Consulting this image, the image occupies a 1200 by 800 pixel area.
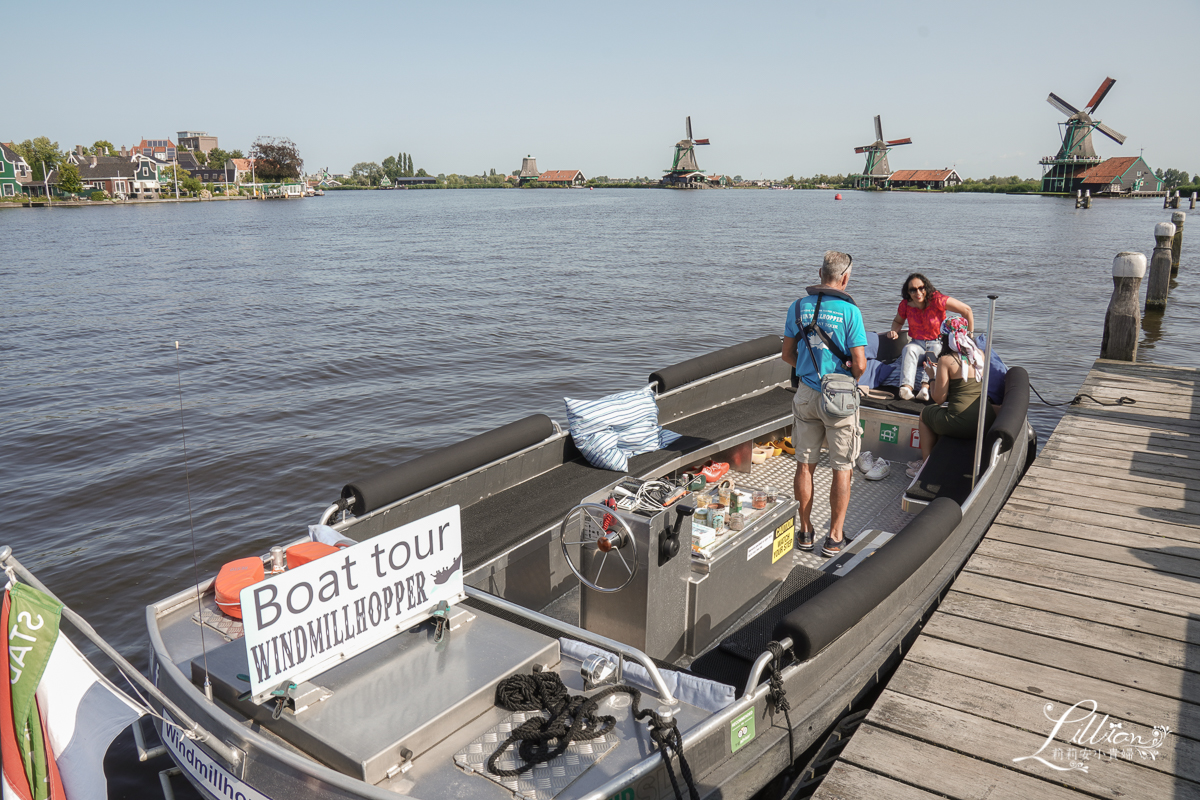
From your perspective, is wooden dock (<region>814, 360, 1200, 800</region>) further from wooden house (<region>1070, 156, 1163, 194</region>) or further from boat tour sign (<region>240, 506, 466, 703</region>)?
wooden house (<region>1070, 156, 1163, 194</region>)

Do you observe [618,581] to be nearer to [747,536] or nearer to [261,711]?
[747,536]

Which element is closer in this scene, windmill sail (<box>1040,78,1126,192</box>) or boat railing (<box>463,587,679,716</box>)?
boat railing (<box>463,587,679,716</box>)

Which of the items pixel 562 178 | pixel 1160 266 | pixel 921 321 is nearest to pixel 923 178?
pixel 562 178

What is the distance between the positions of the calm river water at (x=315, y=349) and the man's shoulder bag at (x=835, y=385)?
15.5ft

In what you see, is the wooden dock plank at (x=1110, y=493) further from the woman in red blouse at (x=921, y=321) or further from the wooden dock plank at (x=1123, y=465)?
the woman in red blouse at (x=921, y=321)

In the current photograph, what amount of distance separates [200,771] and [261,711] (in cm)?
39

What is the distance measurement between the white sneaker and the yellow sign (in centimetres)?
197

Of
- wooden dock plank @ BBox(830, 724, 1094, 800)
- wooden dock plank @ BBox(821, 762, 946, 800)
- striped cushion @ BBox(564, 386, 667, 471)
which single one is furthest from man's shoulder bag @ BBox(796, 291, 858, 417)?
wooden dock plank @ BBox(821, 762, 946, 800)

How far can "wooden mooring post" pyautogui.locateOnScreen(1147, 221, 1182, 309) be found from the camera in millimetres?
12316

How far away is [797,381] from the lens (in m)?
5.26

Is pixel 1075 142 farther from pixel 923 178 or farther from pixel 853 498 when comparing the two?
pixel 853 498

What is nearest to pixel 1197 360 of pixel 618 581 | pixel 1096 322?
pixel 1096 322

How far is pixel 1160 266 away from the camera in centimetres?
1420

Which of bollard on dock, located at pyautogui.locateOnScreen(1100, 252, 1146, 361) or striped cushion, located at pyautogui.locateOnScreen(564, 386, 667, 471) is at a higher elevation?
bollard on dock, located at pyautogui.locateOnScreen(1100, 252, 1146, 361)
